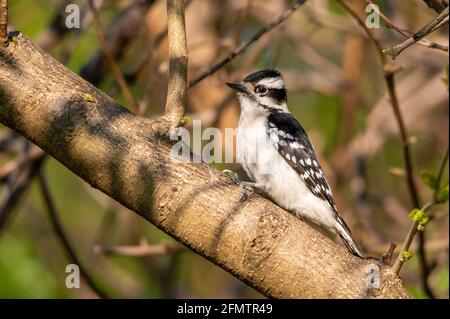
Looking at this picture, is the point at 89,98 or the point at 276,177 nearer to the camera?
the point at 89,98

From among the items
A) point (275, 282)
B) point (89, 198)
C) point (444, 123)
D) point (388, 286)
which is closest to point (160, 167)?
point (275, 282)

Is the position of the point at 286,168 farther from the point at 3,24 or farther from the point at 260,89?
the point at 3,24

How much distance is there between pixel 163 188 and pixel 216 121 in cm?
317

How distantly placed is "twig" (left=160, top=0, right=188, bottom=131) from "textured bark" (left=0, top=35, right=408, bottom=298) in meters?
0.22

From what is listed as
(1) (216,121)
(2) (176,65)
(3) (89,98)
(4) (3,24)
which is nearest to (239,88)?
(1) (216,121)

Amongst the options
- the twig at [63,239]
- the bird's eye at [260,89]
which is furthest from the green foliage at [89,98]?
the bird's eye at [260,89]

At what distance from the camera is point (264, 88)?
17.5 feet

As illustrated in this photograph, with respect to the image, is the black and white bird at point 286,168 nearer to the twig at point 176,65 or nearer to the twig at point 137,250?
the twig at point 137,250

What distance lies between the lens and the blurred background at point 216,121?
524cm

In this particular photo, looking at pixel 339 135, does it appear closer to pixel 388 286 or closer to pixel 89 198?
pixel 89 198

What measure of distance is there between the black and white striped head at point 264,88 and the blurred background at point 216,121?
0.42 metres

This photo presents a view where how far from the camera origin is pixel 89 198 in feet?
27.2

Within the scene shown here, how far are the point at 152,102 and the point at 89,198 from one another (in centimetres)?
181
